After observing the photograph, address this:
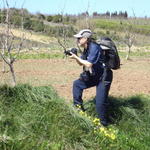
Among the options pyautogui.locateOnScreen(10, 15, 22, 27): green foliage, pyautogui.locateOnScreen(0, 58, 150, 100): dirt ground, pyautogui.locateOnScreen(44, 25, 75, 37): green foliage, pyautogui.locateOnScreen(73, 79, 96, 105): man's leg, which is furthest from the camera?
pyautogui.locateOnScreen(44, 25, 75, 37): green foliage

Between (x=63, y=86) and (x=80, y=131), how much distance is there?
7.41m

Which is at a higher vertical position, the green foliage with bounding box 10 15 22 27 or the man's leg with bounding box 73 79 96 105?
the man's leg with bounding box 73 79 96 105

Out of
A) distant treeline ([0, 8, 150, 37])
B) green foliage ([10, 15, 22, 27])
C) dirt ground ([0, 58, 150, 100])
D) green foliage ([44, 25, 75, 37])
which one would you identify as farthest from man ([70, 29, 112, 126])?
green foliage ([44, 25, 75, 37])

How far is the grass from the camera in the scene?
540 centimetres

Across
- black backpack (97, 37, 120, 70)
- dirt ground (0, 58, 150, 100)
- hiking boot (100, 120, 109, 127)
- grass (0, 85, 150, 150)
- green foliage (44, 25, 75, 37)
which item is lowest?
green foliage (44, 25, 75, 37)

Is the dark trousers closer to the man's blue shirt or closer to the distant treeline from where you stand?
the man's blue shirt

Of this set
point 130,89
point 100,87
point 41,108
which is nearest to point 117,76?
point 130,89

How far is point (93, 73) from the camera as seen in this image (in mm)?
7043

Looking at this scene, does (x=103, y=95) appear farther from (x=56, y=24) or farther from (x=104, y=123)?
(x=56, y=24)

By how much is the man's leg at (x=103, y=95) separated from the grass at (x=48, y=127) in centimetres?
32

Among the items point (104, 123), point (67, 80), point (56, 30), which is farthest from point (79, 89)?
point (56, 30)

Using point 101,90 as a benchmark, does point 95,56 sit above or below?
above

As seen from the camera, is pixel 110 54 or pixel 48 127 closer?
pixel 48 127

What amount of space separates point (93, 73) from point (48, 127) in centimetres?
158
